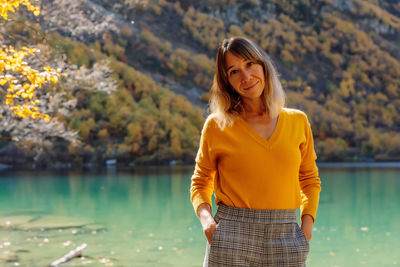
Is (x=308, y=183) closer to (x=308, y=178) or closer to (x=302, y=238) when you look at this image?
(x=308, y=178)

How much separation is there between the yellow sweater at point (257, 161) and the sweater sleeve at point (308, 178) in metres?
0.02

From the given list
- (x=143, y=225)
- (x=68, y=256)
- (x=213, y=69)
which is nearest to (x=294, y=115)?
(x=68, y=256)

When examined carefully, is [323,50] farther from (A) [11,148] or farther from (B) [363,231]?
(B) [363,231]

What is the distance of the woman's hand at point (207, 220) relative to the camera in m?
1.66

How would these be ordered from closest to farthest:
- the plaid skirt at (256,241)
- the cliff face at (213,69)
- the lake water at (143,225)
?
the plaid skirt at (256,241) → the lake water at (143,225) → the cliff face at (213,69)

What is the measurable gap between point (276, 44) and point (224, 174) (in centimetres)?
4863

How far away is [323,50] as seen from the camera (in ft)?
162

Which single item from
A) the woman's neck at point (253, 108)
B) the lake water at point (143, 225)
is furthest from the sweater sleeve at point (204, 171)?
the lake water at point (143, 225)

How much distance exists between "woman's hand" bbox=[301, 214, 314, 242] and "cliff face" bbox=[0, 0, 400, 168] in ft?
77.3

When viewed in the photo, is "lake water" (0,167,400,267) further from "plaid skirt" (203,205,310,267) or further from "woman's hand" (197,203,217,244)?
"plaid skirt" (203,205,310,267)

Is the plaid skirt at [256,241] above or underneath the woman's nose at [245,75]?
underneath

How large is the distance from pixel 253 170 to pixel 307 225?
0.92 feet

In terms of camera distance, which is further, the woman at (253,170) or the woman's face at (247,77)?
the woman's face at (247,77)

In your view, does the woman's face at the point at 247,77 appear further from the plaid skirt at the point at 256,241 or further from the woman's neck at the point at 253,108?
the plaid skirt at the point at 256,241
